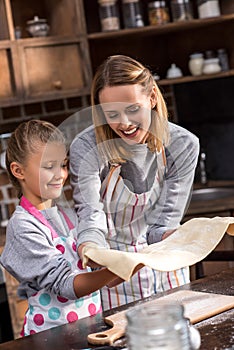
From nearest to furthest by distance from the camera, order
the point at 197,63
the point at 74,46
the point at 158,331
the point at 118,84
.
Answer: the point at 158,331, the point at 118,84, the point at 74,46, the point at 197,63

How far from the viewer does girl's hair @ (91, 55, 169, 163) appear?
189 centimetres

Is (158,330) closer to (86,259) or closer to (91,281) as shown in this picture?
→ (86,259)

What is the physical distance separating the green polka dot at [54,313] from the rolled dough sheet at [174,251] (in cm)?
26

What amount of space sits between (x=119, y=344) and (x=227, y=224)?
1.61ft

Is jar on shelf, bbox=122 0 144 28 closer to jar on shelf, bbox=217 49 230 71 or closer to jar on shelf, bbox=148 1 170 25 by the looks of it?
jar on shelf, bbox=148 1 170 25

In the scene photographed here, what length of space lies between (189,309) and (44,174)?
513 millimetres

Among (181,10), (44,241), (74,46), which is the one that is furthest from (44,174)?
(181,10)

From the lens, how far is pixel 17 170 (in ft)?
6.58

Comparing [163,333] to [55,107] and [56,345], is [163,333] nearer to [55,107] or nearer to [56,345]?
[56,345]

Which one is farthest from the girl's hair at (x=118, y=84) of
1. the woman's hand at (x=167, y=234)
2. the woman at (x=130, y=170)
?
the woman's hand at (x=167, y=234)

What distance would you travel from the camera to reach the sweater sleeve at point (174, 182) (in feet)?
6.82

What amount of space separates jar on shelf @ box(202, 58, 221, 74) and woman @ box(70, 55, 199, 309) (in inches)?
68.4

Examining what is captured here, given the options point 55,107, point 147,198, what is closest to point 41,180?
point 147,198

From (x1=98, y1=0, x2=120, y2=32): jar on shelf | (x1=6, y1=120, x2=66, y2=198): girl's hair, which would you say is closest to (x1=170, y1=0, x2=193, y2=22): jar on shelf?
(x1=98, y1=0, x2=120, y2=32): jar on shelf
